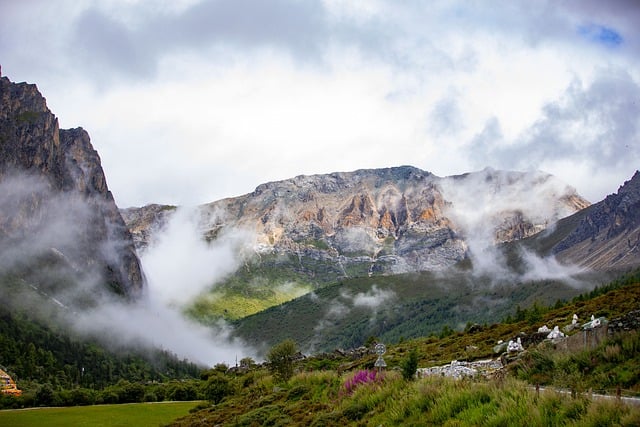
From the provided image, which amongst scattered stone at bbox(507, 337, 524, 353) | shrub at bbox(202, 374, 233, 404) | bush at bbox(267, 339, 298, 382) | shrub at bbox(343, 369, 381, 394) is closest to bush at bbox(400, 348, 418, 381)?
shrub at bbox(343, 369, 381, 394)

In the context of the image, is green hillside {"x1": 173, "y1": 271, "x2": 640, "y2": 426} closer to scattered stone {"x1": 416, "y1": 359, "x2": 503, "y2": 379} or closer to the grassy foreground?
the grassy foreground

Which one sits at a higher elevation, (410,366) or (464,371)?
(410,366)

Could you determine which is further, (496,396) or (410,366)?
(410,366)

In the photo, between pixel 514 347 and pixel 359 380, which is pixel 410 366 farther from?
pixel 514 347

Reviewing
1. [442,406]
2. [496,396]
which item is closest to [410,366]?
[442,406]

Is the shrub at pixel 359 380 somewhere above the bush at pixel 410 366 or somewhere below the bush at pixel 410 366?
below

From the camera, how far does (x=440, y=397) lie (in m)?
14.7

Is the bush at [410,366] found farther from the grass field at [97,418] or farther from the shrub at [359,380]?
the grass field at [97,418]

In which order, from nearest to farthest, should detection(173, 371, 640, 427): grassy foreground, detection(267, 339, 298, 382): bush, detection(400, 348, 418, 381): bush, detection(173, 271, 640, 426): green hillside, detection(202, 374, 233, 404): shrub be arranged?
detection(173, 371, 640, 427): grassy foreground → detection(173, 271, 640, 426): green hillside → detection(400, 348, 418, 381): bush → detection(267, 339, 298, 382): bush → detection(202, 374, 233, 404): shrub

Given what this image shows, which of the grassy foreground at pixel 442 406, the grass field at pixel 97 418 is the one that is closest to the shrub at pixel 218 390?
the grass field at pixel 97 418

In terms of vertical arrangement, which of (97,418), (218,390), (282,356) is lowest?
(218,390)

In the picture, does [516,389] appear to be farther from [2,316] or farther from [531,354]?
[2,316]

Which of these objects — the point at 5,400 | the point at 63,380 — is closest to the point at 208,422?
the point at 5,400

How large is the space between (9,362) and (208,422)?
475ft
